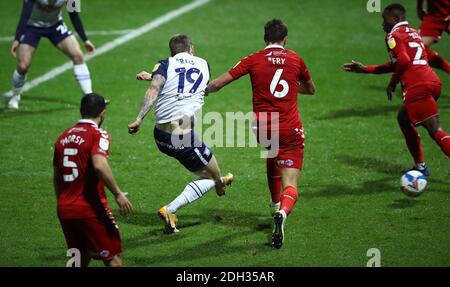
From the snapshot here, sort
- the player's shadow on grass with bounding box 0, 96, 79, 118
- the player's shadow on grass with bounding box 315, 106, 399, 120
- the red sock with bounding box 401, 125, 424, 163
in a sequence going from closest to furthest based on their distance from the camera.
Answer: the red sock with bounding box 401, 125, 424, 163, the player's shadow on grass with bounding box 315, 106, 399, 120, the player's shadow on grass with bounding box 0, 96, 79, 118

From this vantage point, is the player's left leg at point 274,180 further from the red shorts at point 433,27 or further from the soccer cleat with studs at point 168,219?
the red shorts at point 433,27

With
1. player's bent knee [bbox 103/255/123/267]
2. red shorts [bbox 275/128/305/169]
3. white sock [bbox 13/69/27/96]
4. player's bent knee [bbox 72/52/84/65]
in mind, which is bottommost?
player's bent knee [bbox 103/255/123/267]

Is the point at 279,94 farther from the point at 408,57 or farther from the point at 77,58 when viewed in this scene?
the point at 77,58

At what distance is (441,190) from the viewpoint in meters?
12.0

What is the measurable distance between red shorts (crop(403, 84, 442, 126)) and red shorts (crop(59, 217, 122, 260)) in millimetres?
5257

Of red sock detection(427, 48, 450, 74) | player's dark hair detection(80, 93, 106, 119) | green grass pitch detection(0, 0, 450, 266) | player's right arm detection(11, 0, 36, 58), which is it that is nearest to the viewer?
player's dark hair detection(80, 93, 106, 119)

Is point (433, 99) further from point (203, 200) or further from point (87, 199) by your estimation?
point (87, 199)

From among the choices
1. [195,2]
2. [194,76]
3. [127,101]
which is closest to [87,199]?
[194,76]

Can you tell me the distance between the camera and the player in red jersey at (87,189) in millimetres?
8008

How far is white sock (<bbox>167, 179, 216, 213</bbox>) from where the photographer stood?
34.0ft

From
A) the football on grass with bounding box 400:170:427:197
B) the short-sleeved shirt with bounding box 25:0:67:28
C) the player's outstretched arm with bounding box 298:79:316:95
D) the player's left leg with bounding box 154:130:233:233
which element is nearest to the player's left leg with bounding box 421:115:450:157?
the football on grass with bounding box 400:170:427:197

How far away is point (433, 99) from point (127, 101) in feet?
23.8

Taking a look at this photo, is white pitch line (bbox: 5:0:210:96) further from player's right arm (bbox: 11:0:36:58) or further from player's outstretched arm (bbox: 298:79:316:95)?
player's outstretched arm (bbox: 298:79:316:95)

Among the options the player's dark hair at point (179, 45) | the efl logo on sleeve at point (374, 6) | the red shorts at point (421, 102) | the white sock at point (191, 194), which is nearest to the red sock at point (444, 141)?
the red shorts at point (421, 102)
